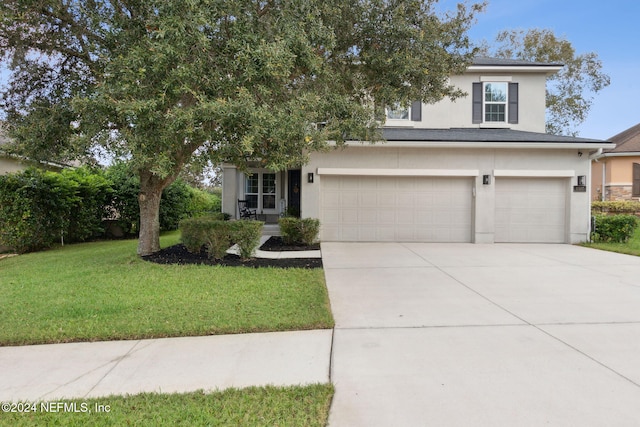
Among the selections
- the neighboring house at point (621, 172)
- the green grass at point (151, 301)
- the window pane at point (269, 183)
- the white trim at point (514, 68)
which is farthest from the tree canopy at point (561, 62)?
the green grass at point (151, 301)

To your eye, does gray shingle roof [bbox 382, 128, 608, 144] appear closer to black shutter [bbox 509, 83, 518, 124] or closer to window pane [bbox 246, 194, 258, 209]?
black shutter [bbox 509, 83, 518, 124]

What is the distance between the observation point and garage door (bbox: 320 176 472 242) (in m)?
11.5

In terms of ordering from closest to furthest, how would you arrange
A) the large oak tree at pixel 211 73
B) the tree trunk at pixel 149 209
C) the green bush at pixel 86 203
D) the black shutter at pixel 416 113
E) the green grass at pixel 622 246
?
the large oak tree at pixel 211 73
the tree trunk at pixel 149 209
the green grass at pixel 622 246
the green bush at pixel 86 203
the black shutter at pixel 416 113

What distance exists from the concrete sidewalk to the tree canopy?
23.4 meters

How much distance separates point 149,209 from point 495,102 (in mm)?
12406

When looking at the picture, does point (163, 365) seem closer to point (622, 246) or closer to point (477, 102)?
point (622, 246)

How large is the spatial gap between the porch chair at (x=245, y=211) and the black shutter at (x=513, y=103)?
1084 cm

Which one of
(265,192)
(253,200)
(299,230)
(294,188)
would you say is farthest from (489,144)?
(253,200)

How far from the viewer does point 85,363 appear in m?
3.36

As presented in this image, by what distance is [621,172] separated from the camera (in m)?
19.5

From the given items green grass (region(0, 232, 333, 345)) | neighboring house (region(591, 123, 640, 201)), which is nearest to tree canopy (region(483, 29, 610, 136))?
neighboring house (region(591, 123, 640, 201))

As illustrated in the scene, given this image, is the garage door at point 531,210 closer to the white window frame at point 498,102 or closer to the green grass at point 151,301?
the white window frame at point 498,102

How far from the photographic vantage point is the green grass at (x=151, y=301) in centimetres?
408

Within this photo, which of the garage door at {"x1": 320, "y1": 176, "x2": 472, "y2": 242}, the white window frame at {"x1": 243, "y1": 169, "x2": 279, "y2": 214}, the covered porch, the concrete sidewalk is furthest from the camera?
the white window frame at {"x1": 243, "y1": 169, "x2": 279, "y2": 214}
